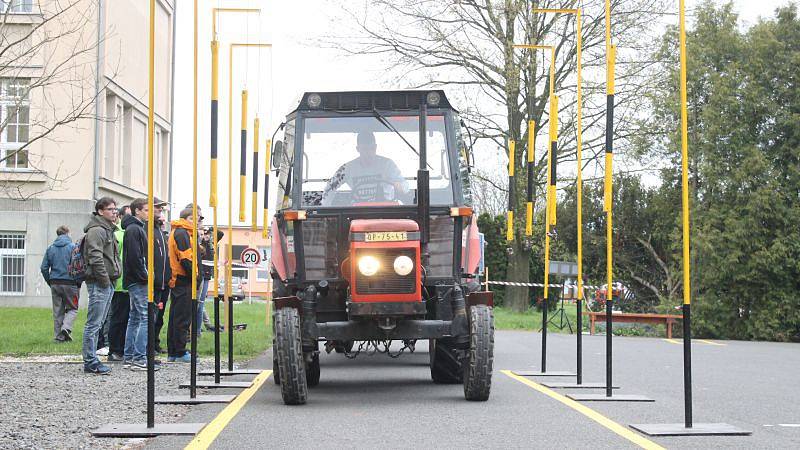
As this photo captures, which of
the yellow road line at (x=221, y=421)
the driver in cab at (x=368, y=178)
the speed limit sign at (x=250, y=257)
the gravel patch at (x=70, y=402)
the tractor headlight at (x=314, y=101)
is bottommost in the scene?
the yellow road line at (x=221, y=421)

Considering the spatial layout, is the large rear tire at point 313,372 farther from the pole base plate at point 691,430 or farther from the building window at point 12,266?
the building window at point 12,266

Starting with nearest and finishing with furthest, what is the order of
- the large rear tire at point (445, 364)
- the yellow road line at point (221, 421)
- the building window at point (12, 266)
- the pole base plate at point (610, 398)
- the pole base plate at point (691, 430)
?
the yellow road line at point (221, 421)
the pole base plate at point (691, 430)
the pole base plate at point (610, 398)
the large rear tire at point (445, 364)
the building window at point (12, 266)

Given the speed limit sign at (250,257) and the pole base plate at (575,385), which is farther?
the speed limit sign at (250,257)

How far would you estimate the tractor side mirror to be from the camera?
11.9 metres

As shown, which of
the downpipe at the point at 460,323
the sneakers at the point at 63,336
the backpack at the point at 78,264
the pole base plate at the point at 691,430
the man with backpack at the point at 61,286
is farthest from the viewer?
the man with backpack at the point at 61,286

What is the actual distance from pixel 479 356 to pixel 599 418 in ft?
4.50

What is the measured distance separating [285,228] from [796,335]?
18.0m

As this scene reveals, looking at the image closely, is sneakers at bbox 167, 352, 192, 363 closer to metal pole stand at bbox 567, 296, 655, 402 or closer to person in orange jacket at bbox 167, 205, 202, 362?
person in orange jacket at bbox 167, 205, 202, 362

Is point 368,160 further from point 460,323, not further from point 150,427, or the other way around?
point 150,427

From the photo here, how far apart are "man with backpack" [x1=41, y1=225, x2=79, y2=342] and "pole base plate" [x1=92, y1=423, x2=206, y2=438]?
31.8 ft

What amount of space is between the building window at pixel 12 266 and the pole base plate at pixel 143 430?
2717cm

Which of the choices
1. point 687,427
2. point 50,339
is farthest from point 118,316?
point 687,427

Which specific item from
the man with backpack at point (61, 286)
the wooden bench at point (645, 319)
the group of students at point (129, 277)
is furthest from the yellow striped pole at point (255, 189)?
the wooden bench at point (645, 319)

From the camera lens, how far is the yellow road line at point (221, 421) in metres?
8.12
